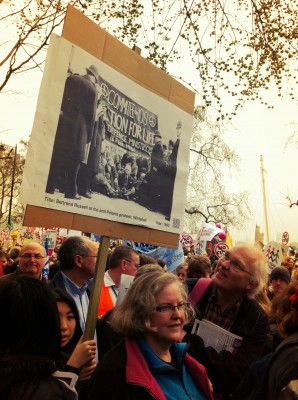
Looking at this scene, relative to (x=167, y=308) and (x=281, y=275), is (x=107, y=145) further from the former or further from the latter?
(x=281, y=275)

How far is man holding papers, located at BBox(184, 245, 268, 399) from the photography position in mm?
3338

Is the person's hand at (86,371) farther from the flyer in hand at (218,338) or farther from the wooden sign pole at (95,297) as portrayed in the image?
the flyer in hand at (218,338)

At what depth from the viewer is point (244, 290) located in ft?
12.4

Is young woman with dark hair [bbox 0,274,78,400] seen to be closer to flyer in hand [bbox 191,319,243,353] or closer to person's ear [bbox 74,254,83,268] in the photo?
flyer in hand [bbox 191,319,243,353]

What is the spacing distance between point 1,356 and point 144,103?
181cm

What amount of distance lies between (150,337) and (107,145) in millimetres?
1059

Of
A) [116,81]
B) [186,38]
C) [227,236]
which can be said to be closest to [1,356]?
[116,81]

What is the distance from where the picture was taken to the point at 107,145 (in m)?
3.00

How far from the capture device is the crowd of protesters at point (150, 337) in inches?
80.0

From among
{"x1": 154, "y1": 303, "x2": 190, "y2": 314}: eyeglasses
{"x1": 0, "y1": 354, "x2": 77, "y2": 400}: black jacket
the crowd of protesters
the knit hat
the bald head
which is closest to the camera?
{"x1": 0, "y1": 354, "x2": 77, "y2": 400}: black jacket

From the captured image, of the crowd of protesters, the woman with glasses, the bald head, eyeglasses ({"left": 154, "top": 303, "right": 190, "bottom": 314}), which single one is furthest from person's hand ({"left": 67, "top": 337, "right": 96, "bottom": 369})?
the bald head

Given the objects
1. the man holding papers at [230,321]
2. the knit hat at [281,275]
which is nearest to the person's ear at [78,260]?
the man holding papers at [230,321]

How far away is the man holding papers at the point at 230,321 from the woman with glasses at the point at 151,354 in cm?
49

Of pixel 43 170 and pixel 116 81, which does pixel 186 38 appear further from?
pixel 43 170
